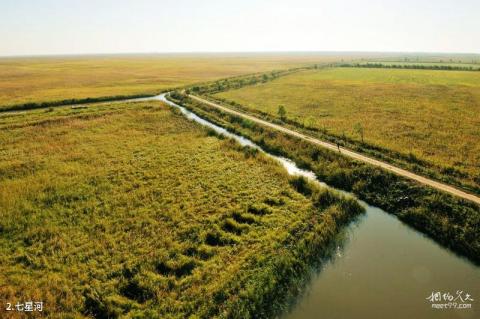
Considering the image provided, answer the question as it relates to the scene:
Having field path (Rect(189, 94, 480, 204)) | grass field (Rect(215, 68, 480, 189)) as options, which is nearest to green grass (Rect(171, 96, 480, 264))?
field path (Rect(189, 94, 480, 204))

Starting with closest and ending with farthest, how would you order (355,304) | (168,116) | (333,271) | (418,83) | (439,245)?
(355,304) < (333,271) < (439,245) < (168,116) < (418,83)

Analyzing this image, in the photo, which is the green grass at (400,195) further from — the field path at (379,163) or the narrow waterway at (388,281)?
the narrow waterway at (388,281)

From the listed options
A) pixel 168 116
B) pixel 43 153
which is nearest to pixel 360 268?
pixel 43 153

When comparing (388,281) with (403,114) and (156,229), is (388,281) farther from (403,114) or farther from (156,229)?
(403,114)

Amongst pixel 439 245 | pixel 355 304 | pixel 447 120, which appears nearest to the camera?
pixel 355 304

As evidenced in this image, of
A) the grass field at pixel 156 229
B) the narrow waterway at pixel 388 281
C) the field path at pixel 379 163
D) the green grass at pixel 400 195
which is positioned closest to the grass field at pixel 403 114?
the field path at pixel 379 163

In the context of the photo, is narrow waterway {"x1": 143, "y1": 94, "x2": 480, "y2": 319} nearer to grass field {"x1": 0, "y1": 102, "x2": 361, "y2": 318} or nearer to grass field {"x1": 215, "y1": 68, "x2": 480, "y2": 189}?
grass field {"x1": 0, "y1": 102, "x2": 361, "y2": 318}

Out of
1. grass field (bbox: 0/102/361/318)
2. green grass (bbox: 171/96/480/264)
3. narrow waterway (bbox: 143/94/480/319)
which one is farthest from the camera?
green grass (bbox: 171/96/480/264)

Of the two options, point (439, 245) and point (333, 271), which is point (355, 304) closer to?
point (333, 271)
